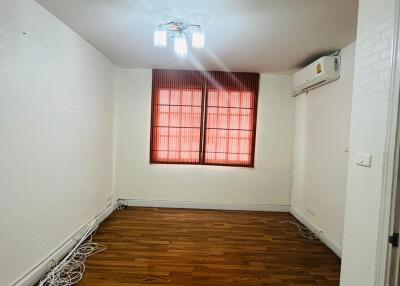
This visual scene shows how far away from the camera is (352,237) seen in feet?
5.16

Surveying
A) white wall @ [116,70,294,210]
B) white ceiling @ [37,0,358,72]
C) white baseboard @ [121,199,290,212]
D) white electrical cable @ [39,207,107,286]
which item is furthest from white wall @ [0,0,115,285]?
white baseboard @ [121,199,290,212]

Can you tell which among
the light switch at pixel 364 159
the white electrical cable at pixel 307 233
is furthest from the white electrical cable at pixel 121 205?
the light switch at pixel 364 159

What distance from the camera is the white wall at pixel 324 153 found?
2.77 m

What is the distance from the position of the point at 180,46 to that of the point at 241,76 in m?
2.01

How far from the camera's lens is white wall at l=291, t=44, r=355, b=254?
9.07ft

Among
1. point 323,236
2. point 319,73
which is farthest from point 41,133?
point 323,236

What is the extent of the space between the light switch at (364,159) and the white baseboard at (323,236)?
67.8 inches

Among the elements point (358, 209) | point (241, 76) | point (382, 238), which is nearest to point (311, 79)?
point (241, 76)

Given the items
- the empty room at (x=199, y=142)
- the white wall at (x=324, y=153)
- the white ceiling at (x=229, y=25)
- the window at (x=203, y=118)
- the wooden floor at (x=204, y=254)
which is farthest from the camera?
the window at (x=203, y=118)

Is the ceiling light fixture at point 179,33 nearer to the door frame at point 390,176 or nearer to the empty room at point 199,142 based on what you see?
the empty room at point 199,142

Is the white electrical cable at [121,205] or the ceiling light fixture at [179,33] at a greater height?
the ceiling light fixture at [179,33]

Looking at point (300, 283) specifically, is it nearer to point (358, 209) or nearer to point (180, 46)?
point (358, 209)

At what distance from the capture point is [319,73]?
302 centimetres

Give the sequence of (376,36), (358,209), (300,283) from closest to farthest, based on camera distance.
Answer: (376,36) → (358,209) → (300,283)
